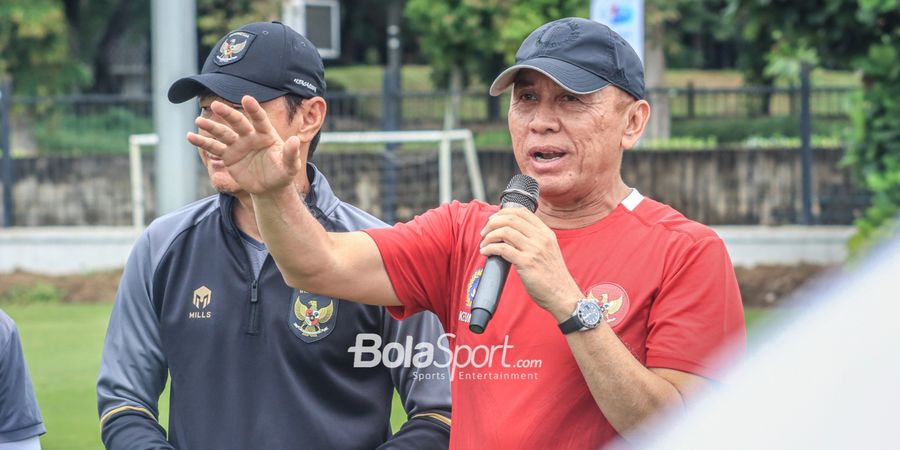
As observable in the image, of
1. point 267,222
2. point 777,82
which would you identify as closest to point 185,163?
point 267,222

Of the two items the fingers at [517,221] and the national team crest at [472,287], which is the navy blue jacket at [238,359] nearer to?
the national team crest at [472,287]

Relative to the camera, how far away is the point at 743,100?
1556 centimetres

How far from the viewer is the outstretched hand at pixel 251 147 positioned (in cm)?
270

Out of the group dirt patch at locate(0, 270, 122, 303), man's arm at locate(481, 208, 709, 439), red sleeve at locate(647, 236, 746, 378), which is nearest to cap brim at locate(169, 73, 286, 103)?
man's arm at locate(481, 208, 709, 439)

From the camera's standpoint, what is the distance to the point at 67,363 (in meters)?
10.1

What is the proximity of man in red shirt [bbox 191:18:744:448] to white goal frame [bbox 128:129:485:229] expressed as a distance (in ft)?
34.6

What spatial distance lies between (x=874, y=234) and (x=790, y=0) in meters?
2.00

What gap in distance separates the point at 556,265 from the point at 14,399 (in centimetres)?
162

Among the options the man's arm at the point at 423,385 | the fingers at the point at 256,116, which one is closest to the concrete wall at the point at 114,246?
the man's arm at the point at 423,385

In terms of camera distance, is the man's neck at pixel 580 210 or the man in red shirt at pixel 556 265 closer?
the man in red shirt at pixel 556 265

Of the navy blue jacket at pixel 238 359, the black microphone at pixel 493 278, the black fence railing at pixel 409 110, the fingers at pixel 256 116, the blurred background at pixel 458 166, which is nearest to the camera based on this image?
the black microphone at pixel 493 278

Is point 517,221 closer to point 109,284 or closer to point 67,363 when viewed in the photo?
point 67,363

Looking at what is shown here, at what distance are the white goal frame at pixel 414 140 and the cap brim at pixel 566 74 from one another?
10697 mm

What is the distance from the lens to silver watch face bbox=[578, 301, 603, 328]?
2.62 meters
